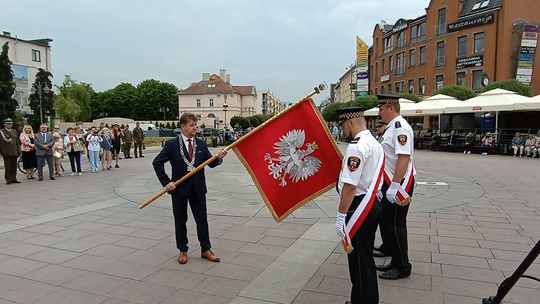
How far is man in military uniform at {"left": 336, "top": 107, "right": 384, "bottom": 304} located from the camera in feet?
10.4

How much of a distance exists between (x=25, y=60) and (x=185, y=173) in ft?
224

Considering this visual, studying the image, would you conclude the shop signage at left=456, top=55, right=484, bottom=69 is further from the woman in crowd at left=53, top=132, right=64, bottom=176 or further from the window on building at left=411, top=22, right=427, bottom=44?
the woman in crowd at left=53, top=132, right=64, bottom=176

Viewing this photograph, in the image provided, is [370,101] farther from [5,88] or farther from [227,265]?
[227,265]

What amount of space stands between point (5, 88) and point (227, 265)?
28.4 m

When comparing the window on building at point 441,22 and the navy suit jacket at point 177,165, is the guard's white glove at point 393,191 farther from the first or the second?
the window on building at point 441,22

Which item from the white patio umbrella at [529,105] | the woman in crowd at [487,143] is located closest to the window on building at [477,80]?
the woman in crowd at [487,143]

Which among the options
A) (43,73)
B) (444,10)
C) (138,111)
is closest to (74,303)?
(444,10)

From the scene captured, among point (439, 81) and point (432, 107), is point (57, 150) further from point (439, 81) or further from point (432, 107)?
point (439, 81)

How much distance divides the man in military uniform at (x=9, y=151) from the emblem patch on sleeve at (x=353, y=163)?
11.9 meters

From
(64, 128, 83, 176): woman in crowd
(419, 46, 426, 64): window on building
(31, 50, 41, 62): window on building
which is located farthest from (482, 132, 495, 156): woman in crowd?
(31, 50, 41, 62): window on building

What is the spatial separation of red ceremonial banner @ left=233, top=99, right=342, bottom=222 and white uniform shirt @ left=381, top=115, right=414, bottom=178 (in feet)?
1.83

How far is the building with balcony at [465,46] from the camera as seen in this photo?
38.3 metres

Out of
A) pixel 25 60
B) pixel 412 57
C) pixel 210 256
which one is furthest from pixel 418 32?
A: pixel 25 60

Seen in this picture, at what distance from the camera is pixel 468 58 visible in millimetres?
41969
